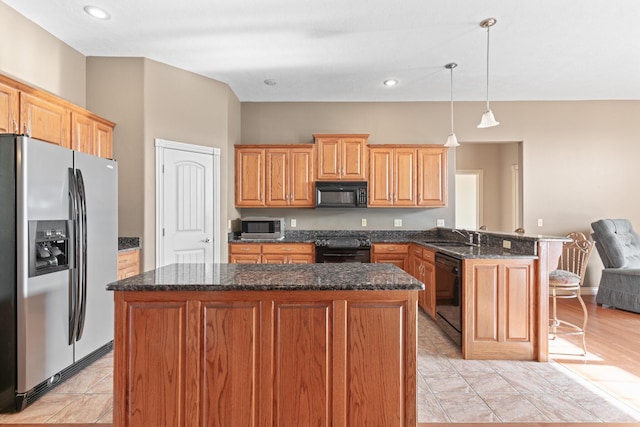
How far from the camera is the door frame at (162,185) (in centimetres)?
352

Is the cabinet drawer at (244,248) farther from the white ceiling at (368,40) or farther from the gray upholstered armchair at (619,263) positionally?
the gray upholstered armchair at (619,263)

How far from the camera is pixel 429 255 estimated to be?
360 cm

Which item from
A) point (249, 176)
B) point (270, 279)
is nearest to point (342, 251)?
point (249, 176)

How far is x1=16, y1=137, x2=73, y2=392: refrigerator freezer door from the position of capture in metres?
1.97

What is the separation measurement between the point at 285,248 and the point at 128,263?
1861 millimetres

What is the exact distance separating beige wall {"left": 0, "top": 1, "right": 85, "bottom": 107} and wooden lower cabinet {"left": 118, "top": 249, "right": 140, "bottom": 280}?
5.65 ft

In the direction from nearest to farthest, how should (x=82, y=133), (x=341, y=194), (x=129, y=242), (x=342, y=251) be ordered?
(x=82, y=133) → (x=129, y=242) → (x=342, y=251) → (x=341, y=194)

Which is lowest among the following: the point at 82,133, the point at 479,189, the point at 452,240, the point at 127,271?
the point at 127,271

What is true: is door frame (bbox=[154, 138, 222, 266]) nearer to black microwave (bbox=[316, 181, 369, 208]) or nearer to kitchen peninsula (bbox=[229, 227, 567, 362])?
black microwave (bbox=[316, 181, 369, 208])

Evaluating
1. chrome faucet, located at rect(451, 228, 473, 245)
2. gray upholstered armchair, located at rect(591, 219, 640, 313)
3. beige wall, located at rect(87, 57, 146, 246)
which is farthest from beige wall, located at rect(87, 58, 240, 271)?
gray upholstered armchair, located at rect(591, 219, 640, 313)

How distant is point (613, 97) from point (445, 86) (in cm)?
277

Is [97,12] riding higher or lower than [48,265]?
higher

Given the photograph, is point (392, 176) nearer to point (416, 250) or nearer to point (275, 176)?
point (416, 250)

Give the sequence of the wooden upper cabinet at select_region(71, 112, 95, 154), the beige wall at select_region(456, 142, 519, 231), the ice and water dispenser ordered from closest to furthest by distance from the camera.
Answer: the ice and water dispenser
the wooden upper cabinet at select_region(71, 112, 95, 154)
the beige wall at select_region(456, 142, 519, 231)
